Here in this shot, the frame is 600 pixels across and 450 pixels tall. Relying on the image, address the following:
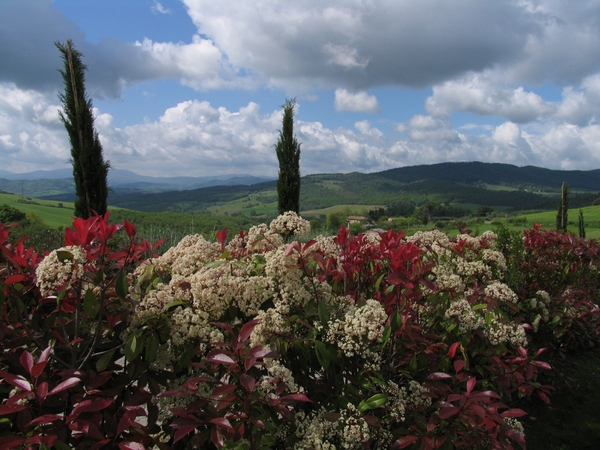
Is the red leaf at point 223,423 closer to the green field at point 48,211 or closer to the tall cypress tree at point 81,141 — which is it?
the tall cypress tree at point 81,141

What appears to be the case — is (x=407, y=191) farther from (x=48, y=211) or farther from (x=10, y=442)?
(x=10, y=442)

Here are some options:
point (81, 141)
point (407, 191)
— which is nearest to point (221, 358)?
point (81, 141)

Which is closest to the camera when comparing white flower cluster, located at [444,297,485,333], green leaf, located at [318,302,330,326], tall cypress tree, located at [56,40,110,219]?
green leaf, located at [318,302,330,326]

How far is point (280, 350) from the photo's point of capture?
5.32 feet

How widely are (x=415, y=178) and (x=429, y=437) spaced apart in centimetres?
15547

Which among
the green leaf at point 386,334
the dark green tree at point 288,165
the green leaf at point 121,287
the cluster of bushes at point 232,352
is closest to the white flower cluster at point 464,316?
the cluster of bushes at point 232,352

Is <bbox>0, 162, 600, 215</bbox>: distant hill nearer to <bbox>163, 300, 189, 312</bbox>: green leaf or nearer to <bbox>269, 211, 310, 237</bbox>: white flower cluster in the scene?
<bbox>269, 211, 310, 237</bbox>: white flower cluster

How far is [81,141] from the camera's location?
43.7ft

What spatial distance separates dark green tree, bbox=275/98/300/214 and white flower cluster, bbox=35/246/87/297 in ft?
45.0

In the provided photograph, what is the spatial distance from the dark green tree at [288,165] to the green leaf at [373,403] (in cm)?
1372

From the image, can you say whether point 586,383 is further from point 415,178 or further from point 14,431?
point 415,178

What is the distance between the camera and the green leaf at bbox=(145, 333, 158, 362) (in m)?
1.51

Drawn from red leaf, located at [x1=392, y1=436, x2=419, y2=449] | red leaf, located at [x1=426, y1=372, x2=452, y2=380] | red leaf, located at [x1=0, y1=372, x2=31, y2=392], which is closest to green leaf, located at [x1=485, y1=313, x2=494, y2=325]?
red leaf, located at [x1=426, y1=372, x2=452, y2=380]

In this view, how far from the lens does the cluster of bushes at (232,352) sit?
1.41 metres
